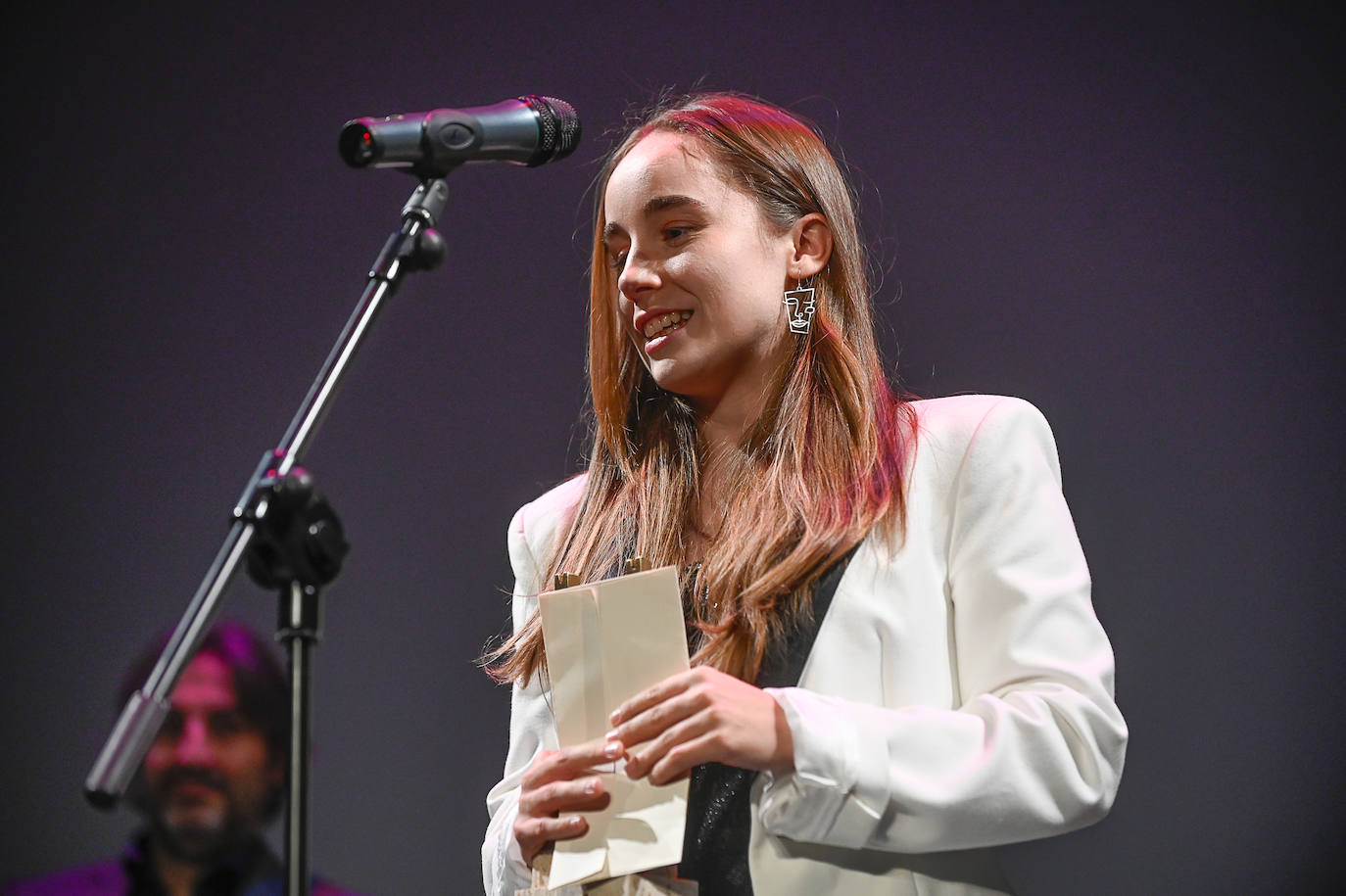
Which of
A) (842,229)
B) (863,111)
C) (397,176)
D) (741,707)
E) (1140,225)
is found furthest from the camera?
(397,176)

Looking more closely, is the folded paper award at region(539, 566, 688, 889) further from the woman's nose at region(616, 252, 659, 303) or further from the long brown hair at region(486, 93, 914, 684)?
the woman's nose at region(616, 252, 659, 303)

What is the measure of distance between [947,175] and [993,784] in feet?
3.98

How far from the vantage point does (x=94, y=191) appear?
2273mm

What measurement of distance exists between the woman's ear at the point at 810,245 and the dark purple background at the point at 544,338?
470 millimetres

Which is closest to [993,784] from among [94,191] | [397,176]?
[397,176]

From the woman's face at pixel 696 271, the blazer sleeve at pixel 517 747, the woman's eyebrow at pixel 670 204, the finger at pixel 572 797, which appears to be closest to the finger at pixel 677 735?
the finger at pixel 572 797

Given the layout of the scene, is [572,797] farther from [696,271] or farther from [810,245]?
[810,245]

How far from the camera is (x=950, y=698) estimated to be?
1.39 m

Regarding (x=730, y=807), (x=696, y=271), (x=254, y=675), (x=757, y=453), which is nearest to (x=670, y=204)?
(x=696, y=271)

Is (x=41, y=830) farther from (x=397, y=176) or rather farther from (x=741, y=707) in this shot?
(x=741, y=707)

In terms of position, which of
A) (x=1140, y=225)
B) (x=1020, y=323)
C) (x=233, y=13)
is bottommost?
(x=1020, y=323)

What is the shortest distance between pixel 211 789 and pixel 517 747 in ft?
2.86

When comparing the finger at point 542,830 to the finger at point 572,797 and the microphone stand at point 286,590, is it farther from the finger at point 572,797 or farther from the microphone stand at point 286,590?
the microphone stand at point 286,590

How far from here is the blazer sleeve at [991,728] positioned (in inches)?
47.8
